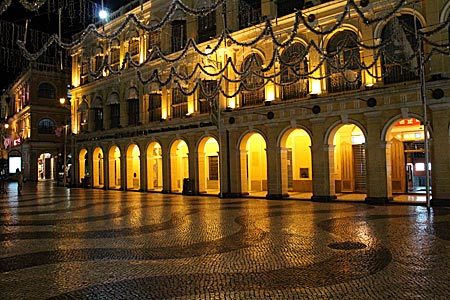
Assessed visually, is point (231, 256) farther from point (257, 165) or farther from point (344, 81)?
point (257, 165)

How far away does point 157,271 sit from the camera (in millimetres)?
7504

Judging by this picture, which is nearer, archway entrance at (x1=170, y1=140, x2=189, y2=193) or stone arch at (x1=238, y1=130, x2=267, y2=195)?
stone arch at (x1=238, y1=130, x2=267, y2=195)

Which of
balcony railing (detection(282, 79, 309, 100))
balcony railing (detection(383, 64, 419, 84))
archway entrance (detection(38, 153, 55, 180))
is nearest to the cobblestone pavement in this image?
balcony railing (detection(383, 64, 419, 84))

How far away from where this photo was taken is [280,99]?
2073cm

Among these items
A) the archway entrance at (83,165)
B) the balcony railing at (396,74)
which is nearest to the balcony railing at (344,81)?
the balcony railing at (396,74)

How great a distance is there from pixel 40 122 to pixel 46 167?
6.93m

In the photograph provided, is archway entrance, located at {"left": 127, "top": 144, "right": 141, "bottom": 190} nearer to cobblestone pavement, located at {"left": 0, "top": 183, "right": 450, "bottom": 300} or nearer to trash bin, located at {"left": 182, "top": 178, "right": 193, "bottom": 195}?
trash bin, located at {"left": 182, "top": 178, "right": 193, "bottom": 195}

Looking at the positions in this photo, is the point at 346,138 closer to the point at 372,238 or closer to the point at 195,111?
the point at 195,111

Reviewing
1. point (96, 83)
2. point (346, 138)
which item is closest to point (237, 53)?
point (346, 138)

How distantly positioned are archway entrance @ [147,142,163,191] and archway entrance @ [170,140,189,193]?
176 centimetres

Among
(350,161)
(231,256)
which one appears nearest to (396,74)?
(350,161)

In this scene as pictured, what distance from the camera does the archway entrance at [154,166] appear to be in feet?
92.6

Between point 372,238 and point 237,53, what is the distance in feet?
50.2

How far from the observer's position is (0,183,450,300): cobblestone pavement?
635 cm
